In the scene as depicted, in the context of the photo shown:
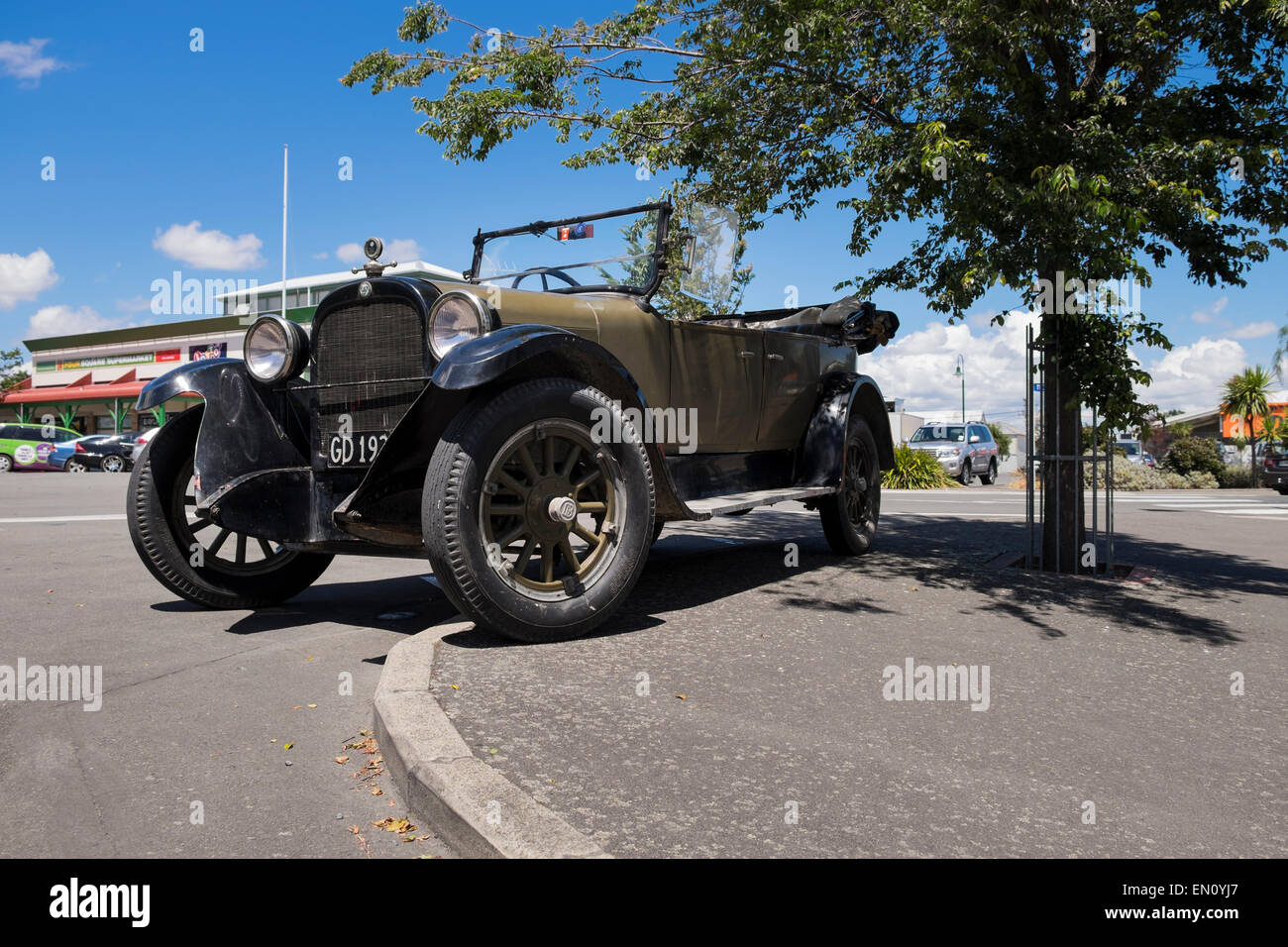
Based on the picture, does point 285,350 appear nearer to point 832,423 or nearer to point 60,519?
point 832,423

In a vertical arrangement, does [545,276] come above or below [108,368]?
below

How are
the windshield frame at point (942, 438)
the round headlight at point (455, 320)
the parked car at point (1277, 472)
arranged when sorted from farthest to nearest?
1. the windshield frame at point (942, 438)
2. the parked car at point (1277, 472)
3. the round headlight at point (455, 320)

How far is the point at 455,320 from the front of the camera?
4.18m

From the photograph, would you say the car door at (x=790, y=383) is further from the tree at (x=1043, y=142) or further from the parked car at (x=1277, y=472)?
the parked car at (x=1277, y=472)

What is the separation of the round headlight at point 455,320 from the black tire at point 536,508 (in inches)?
16.7

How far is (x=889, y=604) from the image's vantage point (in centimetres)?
537

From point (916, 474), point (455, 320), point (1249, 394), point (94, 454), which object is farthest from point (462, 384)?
point (1249, 394)

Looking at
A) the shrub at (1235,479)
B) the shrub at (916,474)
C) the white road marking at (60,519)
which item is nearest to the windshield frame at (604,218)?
the white road marking at (60,519)

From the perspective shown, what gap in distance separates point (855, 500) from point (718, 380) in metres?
2.19

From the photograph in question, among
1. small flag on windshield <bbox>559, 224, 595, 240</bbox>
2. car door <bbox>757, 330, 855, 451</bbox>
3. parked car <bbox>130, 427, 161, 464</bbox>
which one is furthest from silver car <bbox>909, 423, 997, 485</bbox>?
small flag on windshield <bbox>559, 224, 595, 240</bbox>

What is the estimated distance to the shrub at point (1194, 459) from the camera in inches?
1059

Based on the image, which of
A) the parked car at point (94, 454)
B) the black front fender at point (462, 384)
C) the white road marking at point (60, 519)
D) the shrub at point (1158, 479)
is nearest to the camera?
the black front fender at point (462, 384)
